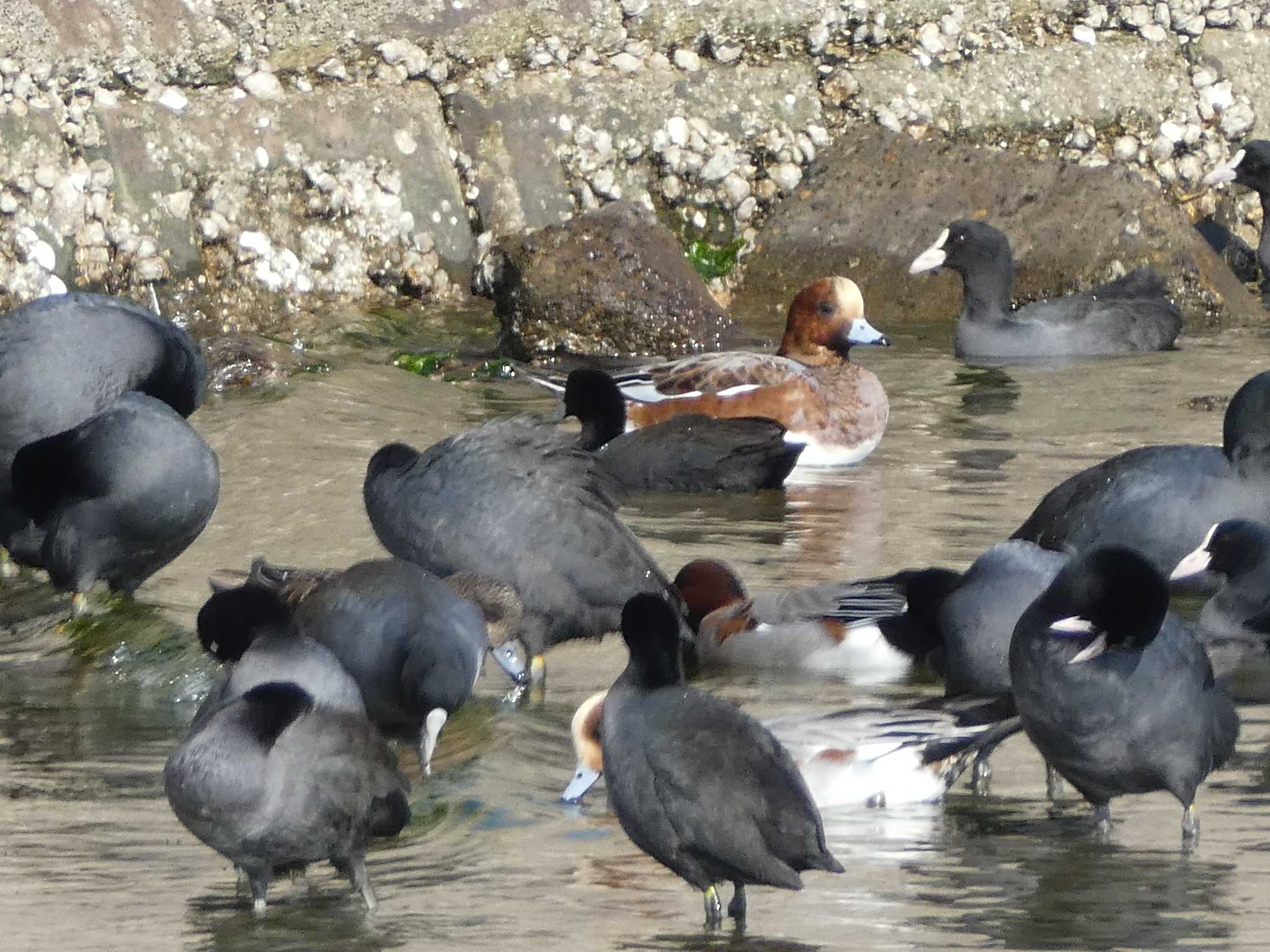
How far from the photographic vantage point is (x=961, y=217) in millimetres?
12625

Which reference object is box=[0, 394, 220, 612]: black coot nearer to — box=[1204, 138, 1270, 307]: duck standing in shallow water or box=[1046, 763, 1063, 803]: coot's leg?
box=[1046, 763, 1063, 803]: coot's leg

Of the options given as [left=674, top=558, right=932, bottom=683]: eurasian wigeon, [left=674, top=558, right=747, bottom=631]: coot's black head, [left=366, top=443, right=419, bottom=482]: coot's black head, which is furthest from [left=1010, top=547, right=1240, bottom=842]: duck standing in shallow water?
[left=366, top=443, right=419, bottom=482]: coot's black head

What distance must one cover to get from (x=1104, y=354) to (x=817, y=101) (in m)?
2.63

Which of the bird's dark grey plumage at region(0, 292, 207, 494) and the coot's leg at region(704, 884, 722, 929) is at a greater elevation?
the bird's dark grey plumage at region(0, 292, 207, 494)

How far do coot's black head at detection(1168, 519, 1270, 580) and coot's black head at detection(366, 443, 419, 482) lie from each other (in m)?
2.27

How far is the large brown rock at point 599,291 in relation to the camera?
11016mm

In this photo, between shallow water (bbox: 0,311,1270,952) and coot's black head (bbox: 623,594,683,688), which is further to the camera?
coot's black head (bbox: 623,594,683,688)

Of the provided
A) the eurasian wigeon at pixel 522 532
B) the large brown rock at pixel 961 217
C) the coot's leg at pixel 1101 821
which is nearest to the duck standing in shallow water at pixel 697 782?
the coot's leg at pixel 1101 821

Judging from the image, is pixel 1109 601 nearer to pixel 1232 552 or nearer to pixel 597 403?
pixel 1232 552

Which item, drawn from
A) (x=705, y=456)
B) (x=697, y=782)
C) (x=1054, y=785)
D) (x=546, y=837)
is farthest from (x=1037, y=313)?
(x=697, y=782)

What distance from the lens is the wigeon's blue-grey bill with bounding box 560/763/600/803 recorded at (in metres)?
4.99

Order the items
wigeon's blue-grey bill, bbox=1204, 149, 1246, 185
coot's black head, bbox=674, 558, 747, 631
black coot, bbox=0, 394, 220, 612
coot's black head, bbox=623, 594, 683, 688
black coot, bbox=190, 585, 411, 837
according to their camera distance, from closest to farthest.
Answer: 1. coot's black head, bbox=623, 594, 683, 688
2. black coot, bbox=190, 585, 411, 837
3. coot's black head, bbox=674, 558, 747, 631
4. black coot, bbox=0, 394, 220, 612
5. wigeon's blue-grey bill, bbox=1204, 149, 1246, 185

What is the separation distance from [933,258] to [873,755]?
7258 millimetres

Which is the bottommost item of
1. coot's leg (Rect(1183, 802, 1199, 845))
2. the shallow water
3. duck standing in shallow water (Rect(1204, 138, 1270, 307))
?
the shallow water
